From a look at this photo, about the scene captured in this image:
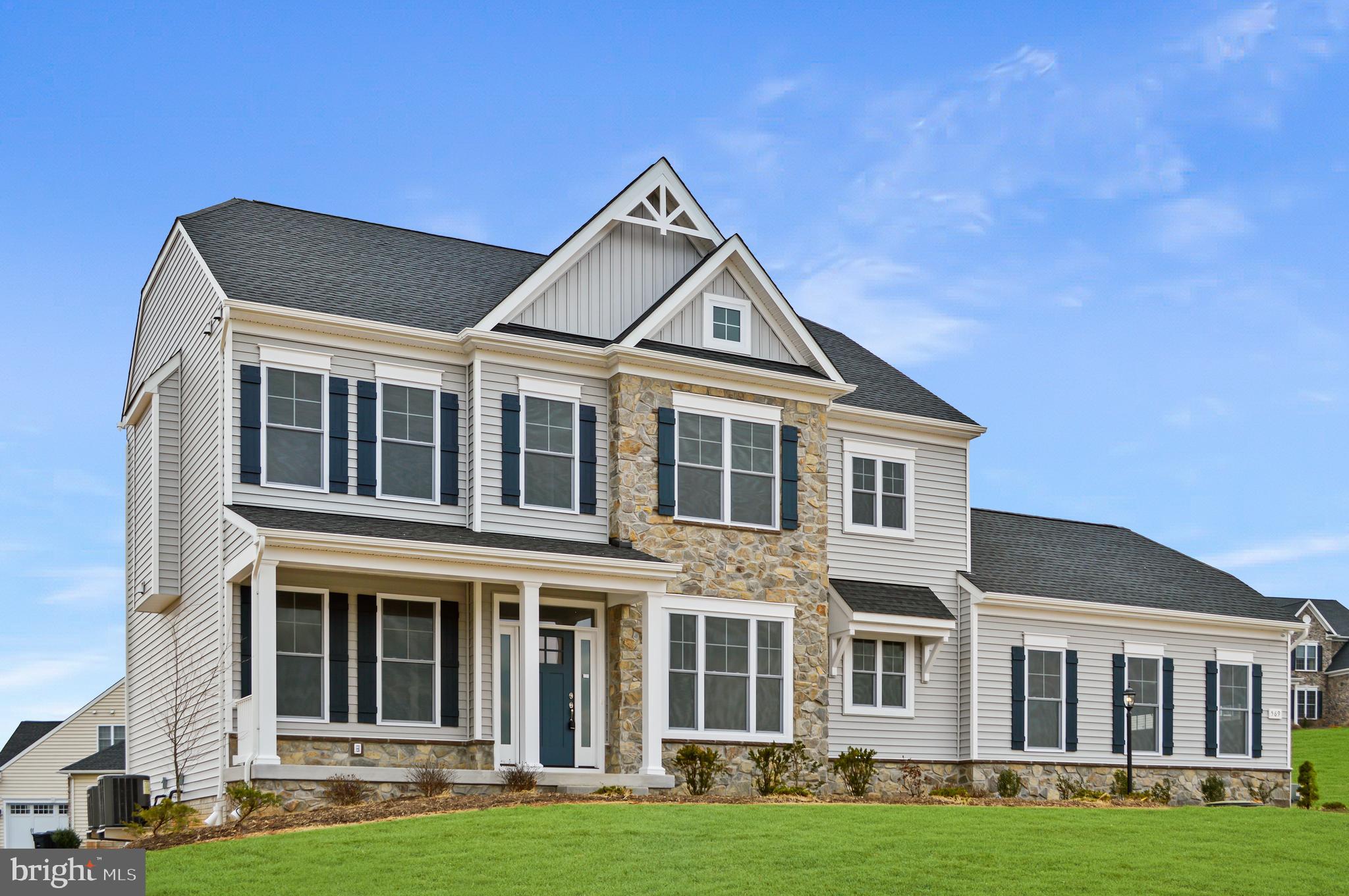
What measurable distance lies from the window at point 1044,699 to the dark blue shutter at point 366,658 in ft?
40.7

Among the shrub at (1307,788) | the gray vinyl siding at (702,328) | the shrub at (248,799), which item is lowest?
the shrub at (1307,788)

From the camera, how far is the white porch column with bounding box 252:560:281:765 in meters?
18.0

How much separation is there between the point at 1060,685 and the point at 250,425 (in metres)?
15.6

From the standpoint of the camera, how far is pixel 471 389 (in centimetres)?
2147

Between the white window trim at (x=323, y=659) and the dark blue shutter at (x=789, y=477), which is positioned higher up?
the dark blue shutter at (x=789, y=477)

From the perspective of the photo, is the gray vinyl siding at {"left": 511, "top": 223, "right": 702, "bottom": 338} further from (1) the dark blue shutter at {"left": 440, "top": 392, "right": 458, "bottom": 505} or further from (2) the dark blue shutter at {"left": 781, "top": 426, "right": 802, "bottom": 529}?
(2) the dark blue shutter at {"left": 781, "top": 426, "right": 802, "bottom": 529}

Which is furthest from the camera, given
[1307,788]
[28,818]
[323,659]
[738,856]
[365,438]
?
[28,818]

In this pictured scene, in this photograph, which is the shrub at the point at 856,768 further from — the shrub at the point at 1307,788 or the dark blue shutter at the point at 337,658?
the shrub at the point at 1307,788

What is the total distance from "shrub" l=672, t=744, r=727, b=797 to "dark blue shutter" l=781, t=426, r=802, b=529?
4.08 meters

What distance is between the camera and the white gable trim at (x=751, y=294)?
22484 mm

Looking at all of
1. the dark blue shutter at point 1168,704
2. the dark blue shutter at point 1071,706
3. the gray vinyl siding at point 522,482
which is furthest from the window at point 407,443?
the dark blue shutter at point 1168,704

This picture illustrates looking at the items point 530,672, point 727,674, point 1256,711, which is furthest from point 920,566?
point 530,672

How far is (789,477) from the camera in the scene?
76.7 feet

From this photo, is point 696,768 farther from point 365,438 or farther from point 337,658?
point 365,438
